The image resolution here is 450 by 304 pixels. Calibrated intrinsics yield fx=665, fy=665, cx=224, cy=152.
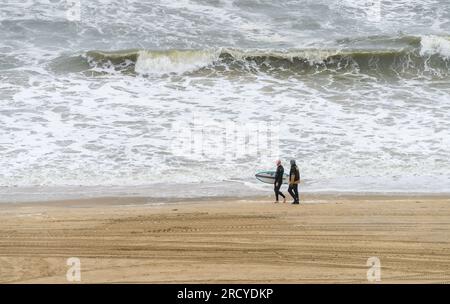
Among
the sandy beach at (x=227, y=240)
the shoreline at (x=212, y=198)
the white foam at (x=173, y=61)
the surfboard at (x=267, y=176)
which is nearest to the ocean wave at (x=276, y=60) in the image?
the white foam at (x=173, y=61)

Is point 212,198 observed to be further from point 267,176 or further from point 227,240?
point 227,240

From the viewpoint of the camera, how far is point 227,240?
33.6 ft

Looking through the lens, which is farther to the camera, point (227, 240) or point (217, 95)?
point (217, 95)

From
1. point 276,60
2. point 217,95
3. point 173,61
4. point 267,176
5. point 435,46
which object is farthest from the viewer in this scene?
point 435,46

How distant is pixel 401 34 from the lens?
87.6 feet

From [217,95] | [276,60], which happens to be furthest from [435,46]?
[217,95]

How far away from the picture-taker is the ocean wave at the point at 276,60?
23.3m

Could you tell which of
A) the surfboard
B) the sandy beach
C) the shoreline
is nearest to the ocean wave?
the surfboard

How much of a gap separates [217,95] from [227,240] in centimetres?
1073

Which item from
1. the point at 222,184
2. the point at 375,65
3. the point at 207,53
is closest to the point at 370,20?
the point at 375,65

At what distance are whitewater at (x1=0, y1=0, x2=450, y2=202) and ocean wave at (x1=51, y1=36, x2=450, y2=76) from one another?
6cm

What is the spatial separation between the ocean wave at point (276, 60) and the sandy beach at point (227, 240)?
10.8 m

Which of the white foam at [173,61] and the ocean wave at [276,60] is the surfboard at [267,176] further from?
the white foam at [173,61]
